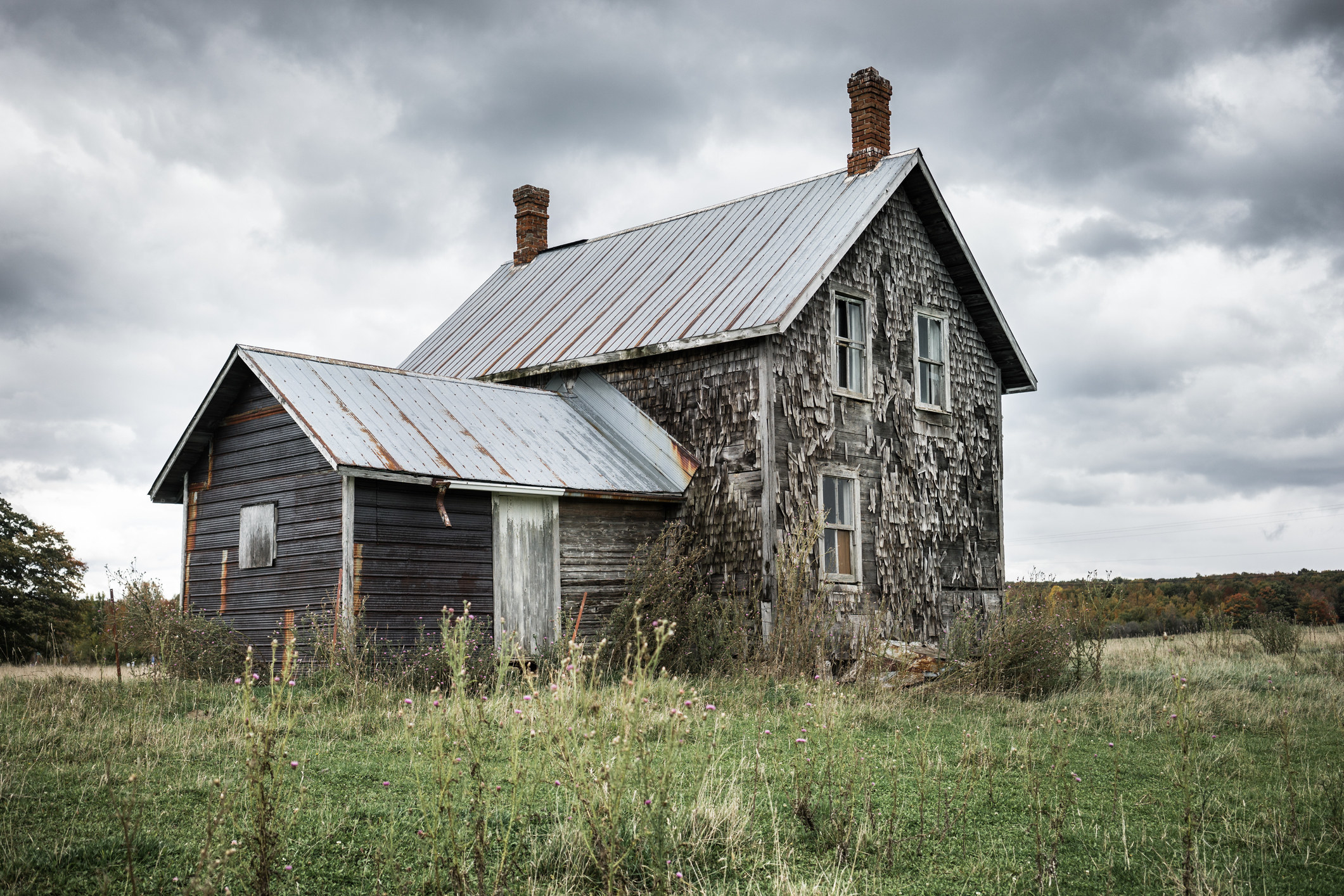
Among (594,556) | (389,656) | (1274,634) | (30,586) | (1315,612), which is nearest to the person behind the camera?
(389,656)

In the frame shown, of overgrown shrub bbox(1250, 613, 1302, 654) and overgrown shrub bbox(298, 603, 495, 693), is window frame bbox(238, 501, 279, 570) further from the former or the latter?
overgrown shrub bbox(1250, 613, 1302, 654)

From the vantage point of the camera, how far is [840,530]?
51.9 ft

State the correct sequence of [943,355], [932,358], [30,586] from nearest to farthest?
[932,358] → [943,355] → [30,586]

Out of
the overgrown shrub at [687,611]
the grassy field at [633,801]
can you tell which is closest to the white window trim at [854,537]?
the overgrown shrub at [687,611]

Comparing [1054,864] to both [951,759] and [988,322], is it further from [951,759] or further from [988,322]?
[988,322]

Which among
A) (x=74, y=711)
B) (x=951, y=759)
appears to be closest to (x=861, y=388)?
(x=951, y=759)

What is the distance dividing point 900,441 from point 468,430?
705cm

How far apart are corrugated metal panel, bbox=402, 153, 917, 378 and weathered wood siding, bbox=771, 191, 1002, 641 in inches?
25.4

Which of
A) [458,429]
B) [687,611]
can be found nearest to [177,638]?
[458,429]

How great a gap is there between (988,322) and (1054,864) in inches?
599

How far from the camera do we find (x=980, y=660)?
12.5 meters

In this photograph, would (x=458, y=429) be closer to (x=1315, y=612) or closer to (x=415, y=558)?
(x=415, y=558)

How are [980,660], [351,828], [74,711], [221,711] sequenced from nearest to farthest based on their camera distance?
[351,828] < [74,711] < [221,711] < [980,660]

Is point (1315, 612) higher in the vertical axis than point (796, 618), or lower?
lower
